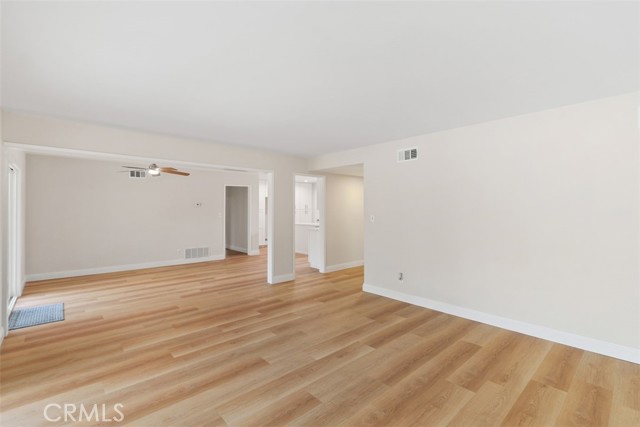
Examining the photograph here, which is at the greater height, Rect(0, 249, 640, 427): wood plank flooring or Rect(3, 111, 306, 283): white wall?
Rect(3, 111, 306, 283): white wall

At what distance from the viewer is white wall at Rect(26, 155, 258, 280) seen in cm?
552

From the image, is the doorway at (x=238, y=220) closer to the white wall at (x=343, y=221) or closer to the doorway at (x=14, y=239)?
the white wall at (x=343, y=221)

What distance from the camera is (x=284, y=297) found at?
4.47 meters

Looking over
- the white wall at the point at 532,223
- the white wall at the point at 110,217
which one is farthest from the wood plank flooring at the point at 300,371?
the white wall at the point at 110,217

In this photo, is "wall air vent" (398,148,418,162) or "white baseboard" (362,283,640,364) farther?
"wall air vent" (398,148,418,162)

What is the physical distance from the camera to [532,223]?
3111 mm

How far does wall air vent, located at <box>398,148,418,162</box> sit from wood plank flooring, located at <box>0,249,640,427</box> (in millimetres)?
2185

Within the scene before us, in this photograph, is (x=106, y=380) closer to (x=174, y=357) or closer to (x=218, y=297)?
(x=174, y=357)

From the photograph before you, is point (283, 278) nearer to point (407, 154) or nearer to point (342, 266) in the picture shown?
point (342, 266)

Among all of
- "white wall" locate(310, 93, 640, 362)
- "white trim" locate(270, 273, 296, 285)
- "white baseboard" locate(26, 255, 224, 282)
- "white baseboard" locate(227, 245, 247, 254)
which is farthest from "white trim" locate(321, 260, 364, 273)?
"white baseboard" locate(227, 245, 247, 254)

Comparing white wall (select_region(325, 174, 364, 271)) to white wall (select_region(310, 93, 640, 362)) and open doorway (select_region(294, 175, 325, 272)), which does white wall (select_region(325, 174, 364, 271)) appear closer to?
open doorway (select_region(294, 175, 325, 272))

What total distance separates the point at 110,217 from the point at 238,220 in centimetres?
393

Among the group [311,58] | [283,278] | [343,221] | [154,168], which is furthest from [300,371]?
[154,168]

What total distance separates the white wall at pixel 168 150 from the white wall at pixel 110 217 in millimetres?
3011
